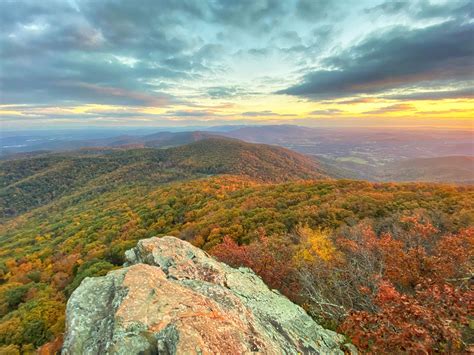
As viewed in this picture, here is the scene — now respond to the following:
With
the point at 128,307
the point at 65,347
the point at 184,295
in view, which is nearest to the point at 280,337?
the point at 184,295

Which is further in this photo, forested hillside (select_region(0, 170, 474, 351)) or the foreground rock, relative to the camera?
forested hillside (select_region(0, 170, 474, 351))

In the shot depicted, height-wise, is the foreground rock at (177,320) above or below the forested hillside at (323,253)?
above

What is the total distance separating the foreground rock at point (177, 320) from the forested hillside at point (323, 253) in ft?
7.45

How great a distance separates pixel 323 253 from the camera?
21.0 meters

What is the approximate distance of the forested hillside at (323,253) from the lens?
301 inches

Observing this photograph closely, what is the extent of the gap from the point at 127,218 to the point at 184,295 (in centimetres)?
6468

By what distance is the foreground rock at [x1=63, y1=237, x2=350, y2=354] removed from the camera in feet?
19.6

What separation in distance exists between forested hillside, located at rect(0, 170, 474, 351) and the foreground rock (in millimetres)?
2270

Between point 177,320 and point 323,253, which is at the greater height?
point 177,320

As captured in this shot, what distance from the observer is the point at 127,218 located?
6519 centimetres

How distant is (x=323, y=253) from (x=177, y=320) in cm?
1758

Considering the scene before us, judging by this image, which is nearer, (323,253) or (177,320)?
(177,320)

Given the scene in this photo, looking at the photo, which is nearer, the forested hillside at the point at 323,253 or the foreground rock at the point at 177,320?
the foreground rock at the point at 177,320

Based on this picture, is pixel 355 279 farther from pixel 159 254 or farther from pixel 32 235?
pixel 32 235
